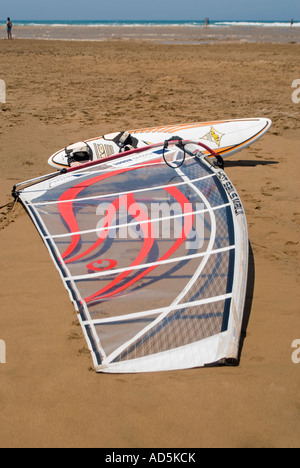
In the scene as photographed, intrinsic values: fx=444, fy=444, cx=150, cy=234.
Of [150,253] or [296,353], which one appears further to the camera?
[150,253]

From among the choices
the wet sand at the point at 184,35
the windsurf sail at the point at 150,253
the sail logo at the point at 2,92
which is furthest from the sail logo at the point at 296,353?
the wet sand at the point at 184,35

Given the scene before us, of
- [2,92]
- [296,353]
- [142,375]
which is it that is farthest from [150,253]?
[2,92]

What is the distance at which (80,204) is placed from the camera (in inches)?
192

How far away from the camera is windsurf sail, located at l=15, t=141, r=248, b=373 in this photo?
2902mm

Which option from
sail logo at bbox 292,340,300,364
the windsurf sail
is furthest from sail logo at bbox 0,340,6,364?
sail logo at bbox 292,340,300,364

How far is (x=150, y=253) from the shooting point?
392 cm

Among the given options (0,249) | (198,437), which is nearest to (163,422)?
(198,437)

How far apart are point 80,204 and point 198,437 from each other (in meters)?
3.03

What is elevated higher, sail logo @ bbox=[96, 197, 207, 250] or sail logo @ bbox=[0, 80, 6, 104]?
sail logo @ bbox=[0, 80, 6, 104]

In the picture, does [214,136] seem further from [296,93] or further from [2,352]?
[296,93]

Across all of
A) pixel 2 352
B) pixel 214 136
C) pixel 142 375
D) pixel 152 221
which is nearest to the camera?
pixel 142 375

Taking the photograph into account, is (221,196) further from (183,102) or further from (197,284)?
(183,102)

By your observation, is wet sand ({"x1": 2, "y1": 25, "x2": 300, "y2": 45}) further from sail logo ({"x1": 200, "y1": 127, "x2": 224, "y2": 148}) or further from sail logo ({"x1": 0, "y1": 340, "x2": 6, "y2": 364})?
sail logo ({"x1": 0, "y1": 340, "x2": 6, "y2": 364})
